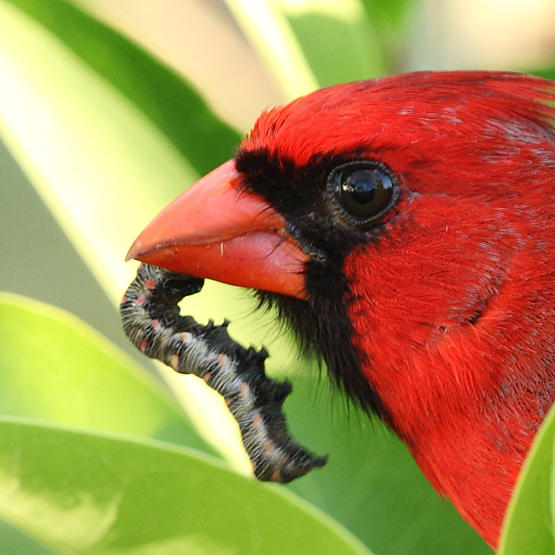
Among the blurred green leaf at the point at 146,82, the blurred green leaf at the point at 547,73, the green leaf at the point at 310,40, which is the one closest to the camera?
the blurred green leaf at the point at 146,82

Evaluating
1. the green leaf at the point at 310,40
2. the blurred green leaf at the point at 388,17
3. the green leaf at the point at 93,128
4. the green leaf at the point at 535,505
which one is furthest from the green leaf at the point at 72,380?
the blurred green leaf at the point at 388,17

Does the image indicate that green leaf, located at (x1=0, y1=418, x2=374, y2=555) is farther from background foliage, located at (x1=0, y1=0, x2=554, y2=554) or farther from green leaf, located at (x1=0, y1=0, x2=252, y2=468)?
green leaf, located at (x1=0, y1=0, x2=252, y2=468)

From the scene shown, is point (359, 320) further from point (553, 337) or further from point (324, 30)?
point (324, 30)

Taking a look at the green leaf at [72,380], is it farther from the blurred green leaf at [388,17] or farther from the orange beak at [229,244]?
the blurred green leaf at [388,17]

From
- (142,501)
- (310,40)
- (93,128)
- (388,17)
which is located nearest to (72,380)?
(93,128)

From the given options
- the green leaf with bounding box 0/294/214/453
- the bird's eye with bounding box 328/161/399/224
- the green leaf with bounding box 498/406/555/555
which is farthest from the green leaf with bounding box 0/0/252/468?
the green leaf with bounding box 498/406/555/555

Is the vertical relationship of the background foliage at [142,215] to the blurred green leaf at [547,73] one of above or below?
below

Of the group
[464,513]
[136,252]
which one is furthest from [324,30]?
[464,513]
